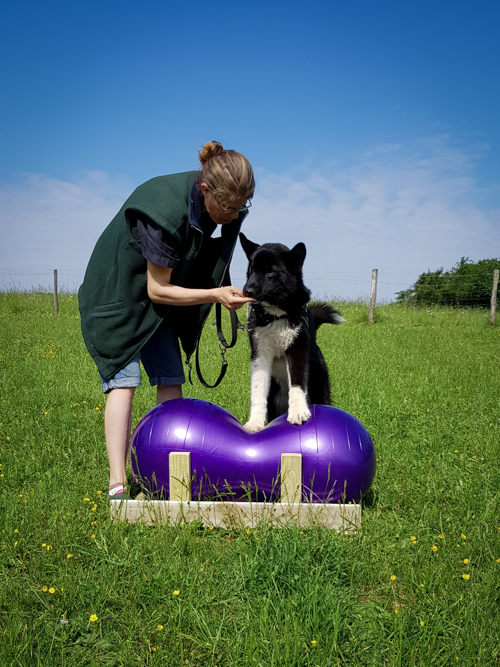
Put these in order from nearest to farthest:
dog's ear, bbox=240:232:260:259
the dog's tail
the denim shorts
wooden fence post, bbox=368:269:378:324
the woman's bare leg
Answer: the woman's bare leg < the denim shorts < dog's ear, bbox=240:232:260:259 < the dog's tail < wooden fence post, bbox=368:269:378:324

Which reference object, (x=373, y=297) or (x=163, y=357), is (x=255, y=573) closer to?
(x=163, y=357)

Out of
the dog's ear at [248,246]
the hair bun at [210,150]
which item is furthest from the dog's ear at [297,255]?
the hair bun at [210,150]

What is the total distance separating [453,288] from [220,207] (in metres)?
22.2

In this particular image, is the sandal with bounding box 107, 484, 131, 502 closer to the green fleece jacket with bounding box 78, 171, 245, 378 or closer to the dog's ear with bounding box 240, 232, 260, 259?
the green fleece jacket with bounding box 78, 171, 245, 378

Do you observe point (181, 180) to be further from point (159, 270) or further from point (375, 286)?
point (375, 286)

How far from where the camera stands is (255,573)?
2.24m

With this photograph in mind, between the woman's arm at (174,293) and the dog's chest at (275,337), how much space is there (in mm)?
694

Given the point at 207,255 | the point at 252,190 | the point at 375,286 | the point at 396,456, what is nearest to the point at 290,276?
the point at 207,255

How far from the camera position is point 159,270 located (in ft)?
9.15

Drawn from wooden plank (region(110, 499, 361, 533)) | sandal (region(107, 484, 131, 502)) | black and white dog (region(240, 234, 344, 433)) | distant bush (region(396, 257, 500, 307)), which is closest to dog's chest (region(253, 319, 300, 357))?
black and white dog (region(240, 234, 344, 433))

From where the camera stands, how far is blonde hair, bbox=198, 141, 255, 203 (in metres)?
2.68

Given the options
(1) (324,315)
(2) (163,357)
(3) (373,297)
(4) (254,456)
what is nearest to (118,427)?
(2) (163,357)

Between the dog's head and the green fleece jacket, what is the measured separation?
0.48 m

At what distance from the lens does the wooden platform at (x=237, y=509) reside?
8.96ft
